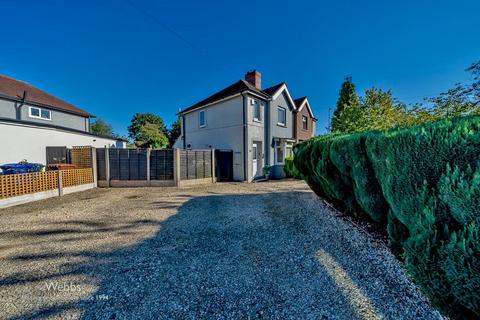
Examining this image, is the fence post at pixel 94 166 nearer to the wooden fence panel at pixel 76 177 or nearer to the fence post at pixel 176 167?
the wooden fence panel at pixel 76 177

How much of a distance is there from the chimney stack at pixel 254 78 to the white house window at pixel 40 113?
55.5 ft

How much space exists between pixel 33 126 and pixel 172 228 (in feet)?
41.0

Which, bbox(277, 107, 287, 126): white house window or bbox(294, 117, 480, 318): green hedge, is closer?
bbox(294, 117, 480, 318): green hedge

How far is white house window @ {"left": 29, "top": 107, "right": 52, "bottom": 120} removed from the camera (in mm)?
Answer: 14581

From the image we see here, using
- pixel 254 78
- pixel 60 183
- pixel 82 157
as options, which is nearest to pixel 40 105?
pixel 82 157

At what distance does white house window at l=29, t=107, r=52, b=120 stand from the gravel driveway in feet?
46.6

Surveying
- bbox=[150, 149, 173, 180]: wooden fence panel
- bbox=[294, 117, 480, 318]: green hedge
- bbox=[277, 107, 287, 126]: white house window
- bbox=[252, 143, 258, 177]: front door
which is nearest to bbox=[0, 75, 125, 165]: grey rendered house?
bbox=[150, 149, 173, 180]: wooden fence panel

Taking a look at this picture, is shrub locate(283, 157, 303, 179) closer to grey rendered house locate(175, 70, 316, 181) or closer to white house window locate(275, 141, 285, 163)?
grey rendered house locate(175, 70, 316, 181)

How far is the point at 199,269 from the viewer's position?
2893 millimetres

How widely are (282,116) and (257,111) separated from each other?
3342 millimetres

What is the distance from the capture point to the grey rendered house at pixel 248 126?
1257cm

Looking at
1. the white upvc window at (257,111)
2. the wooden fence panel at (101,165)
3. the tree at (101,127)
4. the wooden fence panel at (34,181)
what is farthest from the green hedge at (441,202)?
the tree at (101,127)

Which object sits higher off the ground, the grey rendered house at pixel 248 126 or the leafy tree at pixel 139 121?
the leafy tree at pixel 139 121

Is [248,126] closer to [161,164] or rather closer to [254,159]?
[254,159]
